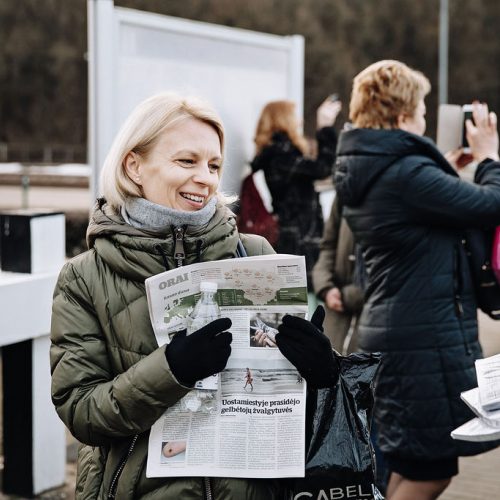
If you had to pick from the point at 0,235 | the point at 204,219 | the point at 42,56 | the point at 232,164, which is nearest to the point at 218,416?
the point at 204,219

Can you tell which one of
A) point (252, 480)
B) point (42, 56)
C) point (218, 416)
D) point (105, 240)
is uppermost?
point (42, 56)

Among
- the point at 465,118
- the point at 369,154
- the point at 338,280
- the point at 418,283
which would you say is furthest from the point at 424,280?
the point at 338,280

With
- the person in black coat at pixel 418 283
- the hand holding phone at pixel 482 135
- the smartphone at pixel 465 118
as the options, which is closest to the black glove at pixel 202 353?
the person in black coat at pixel 418 283

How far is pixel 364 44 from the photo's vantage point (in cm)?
5341

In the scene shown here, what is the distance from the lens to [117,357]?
7.53 ft

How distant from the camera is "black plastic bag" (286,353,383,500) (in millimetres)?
2264

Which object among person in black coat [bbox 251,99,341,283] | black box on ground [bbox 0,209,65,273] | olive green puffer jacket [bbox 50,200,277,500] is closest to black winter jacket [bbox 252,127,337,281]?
person in black coat [bbox 251,99,341,283]

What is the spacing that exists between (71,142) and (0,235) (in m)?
54.9

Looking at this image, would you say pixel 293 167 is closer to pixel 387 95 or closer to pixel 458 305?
pixel 387 95

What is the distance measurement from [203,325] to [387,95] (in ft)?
6.38

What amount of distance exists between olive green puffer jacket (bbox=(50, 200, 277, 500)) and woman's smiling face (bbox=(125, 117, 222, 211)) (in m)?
0.08

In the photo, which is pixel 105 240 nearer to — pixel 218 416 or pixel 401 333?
pixel 218 416

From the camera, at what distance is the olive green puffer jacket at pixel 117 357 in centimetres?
219

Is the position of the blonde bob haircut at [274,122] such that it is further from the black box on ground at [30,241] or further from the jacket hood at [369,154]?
the jacket hood at [369,154]
